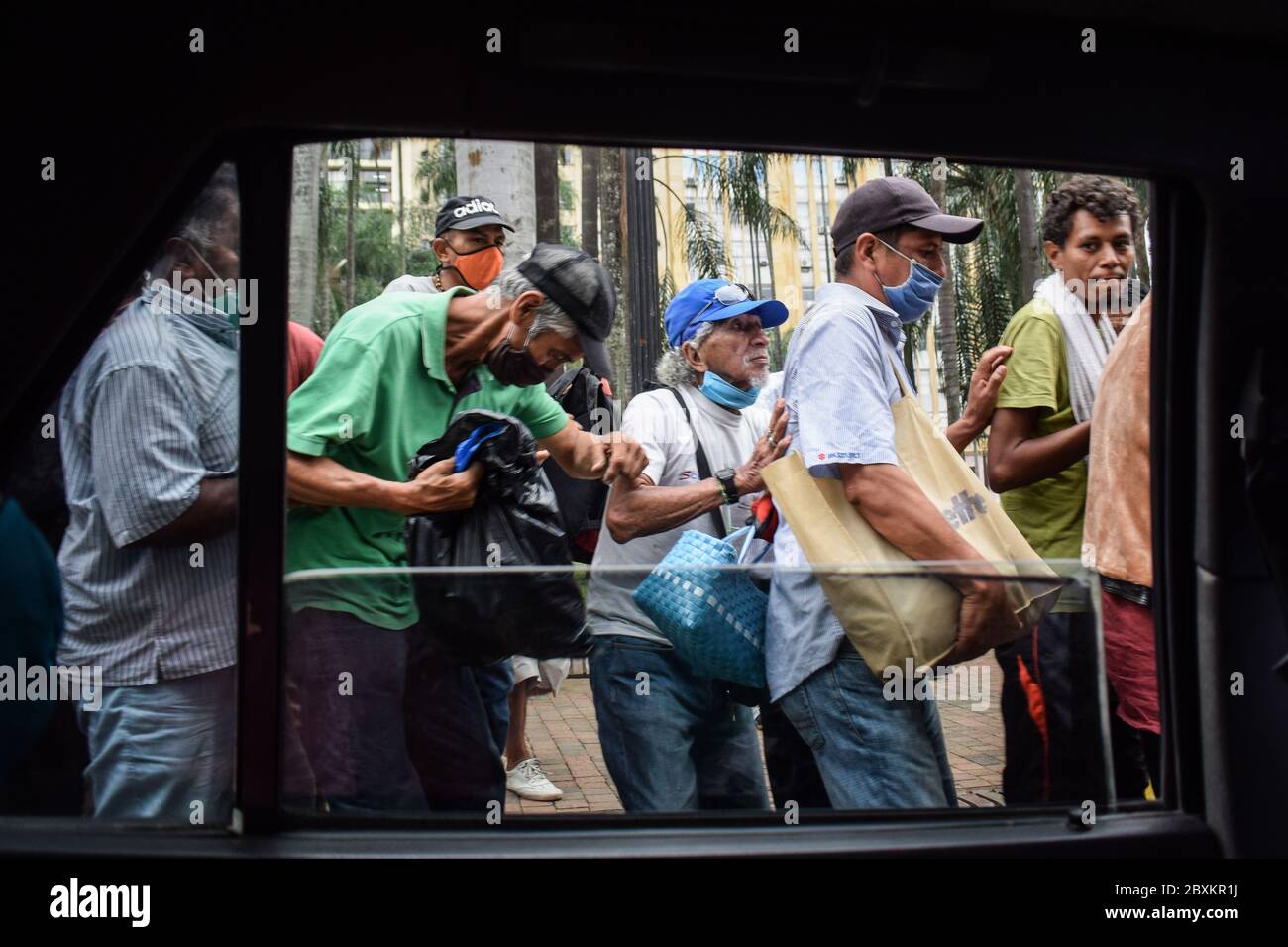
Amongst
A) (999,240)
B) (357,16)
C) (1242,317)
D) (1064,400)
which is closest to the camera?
(357,16)

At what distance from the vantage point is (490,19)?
4.81 feet

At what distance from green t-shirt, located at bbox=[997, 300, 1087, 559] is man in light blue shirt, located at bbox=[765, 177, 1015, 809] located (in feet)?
1.84

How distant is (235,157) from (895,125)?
80cm

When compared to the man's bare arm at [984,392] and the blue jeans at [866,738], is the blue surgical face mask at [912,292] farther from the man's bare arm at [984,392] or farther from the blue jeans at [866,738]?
the blue jeans at [866,738]

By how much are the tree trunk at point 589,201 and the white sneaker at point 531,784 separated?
1090cm

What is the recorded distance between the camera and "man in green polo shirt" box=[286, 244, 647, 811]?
1661 millimetres

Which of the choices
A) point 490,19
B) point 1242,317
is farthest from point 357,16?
point 1242,317

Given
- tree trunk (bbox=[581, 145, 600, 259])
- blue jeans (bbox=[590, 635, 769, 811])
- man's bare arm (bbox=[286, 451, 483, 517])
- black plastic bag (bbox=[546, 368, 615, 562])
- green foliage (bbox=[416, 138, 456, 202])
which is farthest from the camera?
tree trunk (bbox=[581, 145, 600, 259])

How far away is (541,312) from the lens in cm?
303

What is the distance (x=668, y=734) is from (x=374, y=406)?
956 mm

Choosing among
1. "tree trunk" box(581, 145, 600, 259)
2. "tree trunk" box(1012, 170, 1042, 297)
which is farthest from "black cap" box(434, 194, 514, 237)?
"tree trunk" box(581, 145, 600, 259)

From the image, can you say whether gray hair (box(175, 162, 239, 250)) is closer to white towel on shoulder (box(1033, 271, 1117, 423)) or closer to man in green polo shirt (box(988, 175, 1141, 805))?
man in green polo shirt (box(988, 175, 1141, 805))

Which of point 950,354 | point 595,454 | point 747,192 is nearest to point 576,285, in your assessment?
point 595,454
